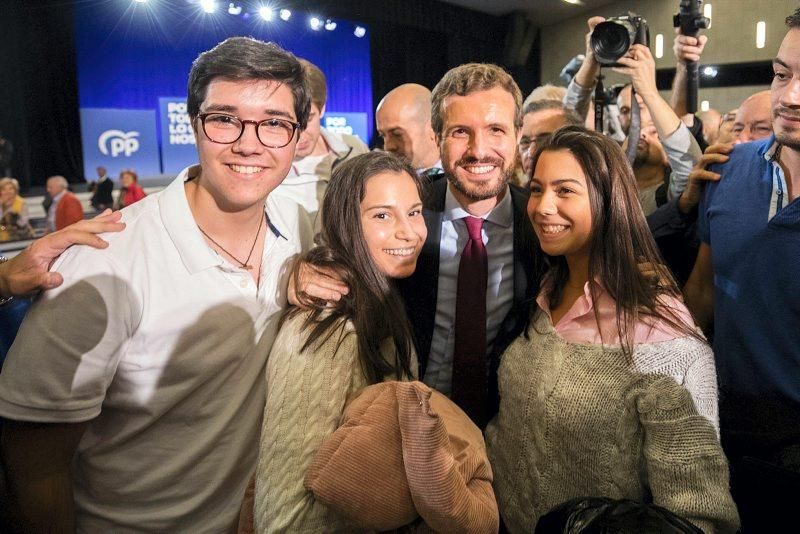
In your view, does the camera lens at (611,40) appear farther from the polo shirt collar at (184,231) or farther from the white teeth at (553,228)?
the polo shirt collar at (184,231)

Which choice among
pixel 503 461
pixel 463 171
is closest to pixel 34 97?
pixel 463 171

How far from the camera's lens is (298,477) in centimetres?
107

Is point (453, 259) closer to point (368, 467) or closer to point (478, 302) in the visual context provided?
point (478, 302)

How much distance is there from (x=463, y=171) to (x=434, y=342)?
56 centimetres

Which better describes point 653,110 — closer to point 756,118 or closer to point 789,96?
point 789,96

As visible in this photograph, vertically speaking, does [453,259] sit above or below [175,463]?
above

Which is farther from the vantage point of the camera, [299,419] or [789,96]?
[789,96]

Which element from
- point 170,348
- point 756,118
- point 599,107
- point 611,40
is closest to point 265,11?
point 599,107

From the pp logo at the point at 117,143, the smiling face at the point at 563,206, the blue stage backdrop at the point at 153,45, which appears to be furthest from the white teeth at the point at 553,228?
the pp logo at the point at 117,143

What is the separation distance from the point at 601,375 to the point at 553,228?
0.38m

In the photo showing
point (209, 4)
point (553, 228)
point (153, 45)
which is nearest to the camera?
point (553, 228)

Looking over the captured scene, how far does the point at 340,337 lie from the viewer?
122cm

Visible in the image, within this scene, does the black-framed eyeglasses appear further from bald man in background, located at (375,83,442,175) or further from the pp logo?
the pp logo

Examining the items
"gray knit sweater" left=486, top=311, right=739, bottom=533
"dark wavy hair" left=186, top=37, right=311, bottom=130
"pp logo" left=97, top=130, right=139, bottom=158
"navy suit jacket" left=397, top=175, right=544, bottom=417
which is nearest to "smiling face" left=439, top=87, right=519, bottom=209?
"navy suit jacket" left=397, top=175, right=544, bottom=417
